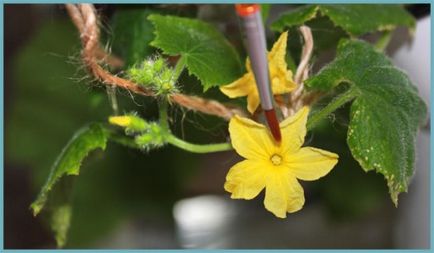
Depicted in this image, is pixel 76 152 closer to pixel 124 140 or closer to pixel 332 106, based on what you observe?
pixel 124 140

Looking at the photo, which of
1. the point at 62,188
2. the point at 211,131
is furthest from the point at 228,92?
the point at 62,188

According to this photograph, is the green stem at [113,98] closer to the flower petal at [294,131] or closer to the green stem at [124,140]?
the green stem at [124,140]

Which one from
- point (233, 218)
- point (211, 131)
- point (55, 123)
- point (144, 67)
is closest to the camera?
point (144, 67)

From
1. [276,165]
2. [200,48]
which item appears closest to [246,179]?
[276,165]

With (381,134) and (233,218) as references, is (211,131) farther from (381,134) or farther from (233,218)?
(233,218)

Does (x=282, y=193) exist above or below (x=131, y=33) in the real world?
below

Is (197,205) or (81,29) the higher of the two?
(81,29)
